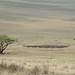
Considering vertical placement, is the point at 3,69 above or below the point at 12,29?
above

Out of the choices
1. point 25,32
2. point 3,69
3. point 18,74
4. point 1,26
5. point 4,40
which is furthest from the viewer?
point 1,26

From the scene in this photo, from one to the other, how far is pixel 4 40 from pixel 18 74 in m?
31.0

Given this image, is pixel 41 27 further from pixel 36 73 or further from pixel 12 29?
pixel 36 73

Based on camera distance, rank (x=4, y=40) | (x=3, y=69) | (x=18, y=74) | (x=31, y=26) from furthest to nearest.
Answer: (x=31, y=26), (x=4, y=40), (x=3, y=69), (x=18, y=74)

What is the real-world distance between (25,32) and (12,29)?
16.7ft

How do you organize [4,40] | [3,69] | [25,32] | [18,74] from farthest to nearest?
[25,32], [4,40], [3,69], [18,74]

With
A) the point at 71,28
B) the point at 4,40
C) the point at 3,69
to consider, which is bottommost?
the point at 71,28

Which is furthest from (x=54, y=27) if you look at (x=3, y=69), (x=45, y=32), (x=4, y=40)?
(x=3, y=69)

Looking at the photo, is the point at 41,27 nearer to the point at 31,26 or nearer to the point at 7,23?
the point at 31,26

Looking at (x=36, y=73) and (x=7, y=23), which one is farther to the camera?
(x=7, y=23)

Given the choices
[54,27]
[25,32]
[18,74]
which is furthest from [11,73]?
[54,27]

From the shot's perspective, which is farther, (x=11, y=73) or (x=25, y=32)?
(x=25, y=32)

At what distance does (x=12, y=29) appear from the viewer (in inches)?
3939

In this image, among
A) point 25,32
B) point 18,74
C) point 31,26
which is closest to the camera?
point 18,74
